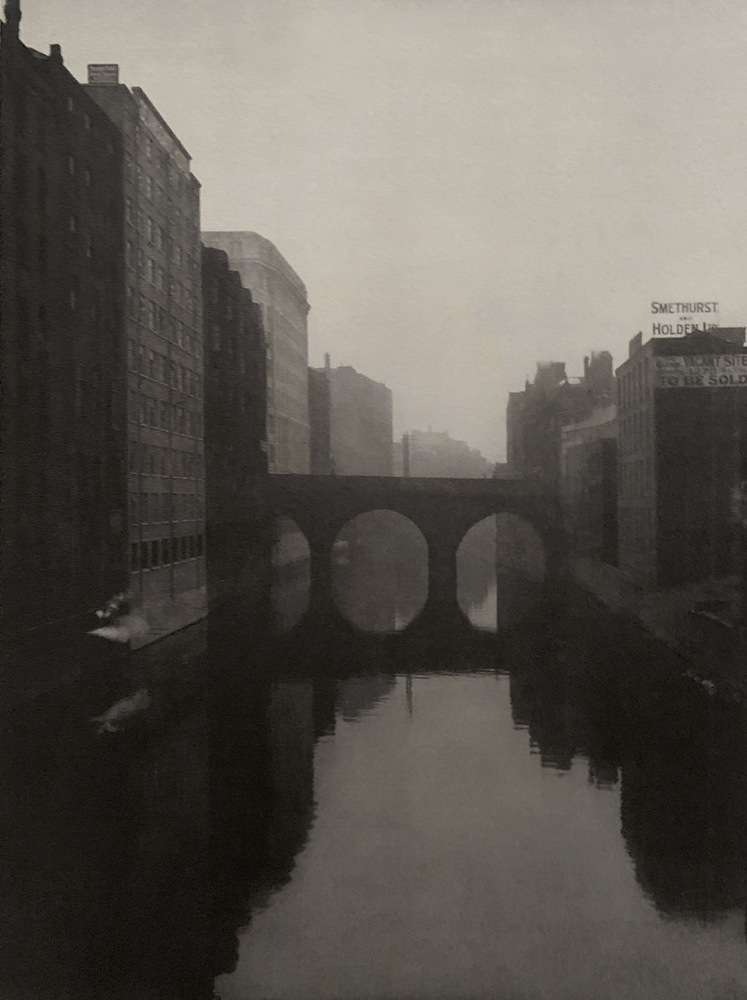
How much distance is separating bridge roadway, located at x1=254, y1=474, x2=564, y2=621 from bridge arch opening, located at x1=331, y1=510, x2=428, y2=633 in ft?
7.12

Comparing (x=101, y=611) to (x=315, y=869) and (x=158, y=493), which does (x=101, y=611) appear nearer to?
(x=158, y=493)

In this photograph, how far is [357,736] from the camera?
26.6m

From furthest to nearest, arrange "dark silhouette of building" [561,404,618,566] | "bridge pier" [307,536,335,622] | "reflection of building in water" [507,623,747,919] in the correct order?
"bridge pier" [307,536,335,622], "dark silhouette of building" [561,404,618,566], "reflection of building in water" [507,623,747,919]

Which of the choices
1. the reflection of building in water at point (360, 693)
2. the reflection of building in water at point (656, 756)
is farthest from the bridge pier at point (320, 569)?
the reflection of building in water at point (360, 693)

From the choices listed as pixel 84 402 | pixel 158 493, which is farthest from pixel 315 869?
pixel 158 493

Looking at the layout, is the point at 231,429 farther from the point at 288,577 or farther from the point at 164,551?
the point at 288,577

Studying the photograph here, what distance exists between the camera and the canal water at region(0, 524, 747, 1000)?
13594 mm

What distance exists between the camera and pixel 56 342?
2177 centimetres

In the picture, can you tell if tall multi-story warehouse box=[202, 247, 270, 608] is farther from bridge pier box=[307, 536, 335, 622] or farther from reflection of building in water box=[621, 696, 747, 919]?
reflection of building in water box=[621, 696, 747, 919]

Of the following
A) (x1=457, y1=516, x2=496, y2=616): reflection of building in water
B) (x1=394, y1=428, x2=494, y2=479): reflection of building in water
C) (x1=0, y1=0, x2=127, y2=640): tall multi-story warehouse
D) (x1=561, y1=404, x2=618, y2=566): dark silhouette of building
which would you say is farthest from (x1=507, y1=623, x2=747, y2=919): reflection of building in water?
(x1=394, y1=428, x2=494, y2=479): reflection of building in water

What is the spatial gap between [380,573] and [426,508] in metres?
20.0

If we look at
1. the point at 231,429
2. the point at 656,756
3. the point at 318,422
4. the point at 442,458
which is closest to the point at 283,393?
the point at 231,429

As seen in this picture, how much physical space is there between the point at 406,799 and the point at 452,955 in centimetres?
712

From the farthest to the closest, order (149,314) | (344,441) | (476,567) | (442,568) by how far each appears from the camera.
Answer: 1. (344,441)
2. (476,567)
3. (442,568)
4. (149,314)
